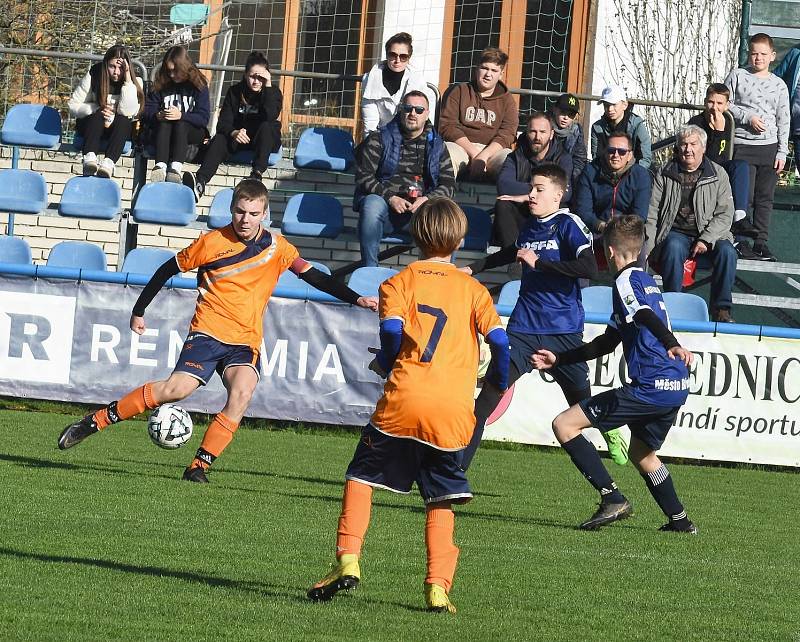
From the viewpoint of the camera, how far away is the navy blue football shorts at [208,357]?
830 cm

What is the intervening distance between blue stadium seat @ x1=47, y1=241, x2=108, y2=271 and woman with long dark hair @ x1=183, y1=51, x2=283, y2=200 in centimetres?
159

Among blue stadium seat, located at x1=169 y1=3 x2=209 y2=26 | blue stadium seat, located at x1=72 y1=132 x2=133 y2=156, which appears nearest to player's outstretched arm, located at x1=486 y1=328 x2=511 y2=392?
blue stadium seat, located at x1=72 y1=132 x2=133 y2=156

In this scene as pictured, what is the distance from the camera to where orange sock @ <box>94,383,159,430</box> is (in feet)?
27.3

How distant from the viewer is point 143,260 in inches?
507

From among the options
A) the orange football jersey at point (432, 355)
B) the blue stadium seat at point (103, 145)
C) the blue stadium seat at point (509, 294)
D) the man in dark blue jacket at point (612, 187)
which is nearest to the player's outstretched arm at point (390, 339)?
the orange football jersey at point (432, 355)

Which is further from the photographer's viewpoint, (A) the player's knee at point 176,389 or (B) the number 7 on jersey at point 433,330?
(A) the player's knee at point 176,389

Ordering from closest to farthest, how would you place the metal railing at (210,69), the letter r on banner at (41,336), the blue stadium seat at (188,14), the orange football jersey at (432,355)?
the orange football jersey at (432,355), the letter r on banner at (41,336), the metal railing at (210,69), the blue stadium seat at (188,14)

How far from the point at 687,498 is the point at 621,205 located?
4211 mm

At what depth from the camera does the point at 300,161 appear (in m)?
14.8

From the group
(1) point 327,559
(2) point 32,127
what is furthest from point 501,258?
(2) point 32,127

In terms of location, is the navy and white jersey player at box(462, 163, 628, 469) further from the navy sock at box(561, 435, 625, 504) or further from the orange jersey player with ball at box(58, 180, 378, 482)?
the orange jersey player with ball at box(58, 180, 378, 482)

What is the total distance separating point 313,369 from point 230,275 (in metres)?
3.49

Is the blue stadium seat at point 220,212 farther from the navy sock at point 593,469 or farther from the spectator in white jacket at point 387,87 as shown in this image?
the navy sock at point 593,469

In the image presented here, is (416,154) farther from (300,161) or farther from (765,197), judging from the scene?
(765,197)
